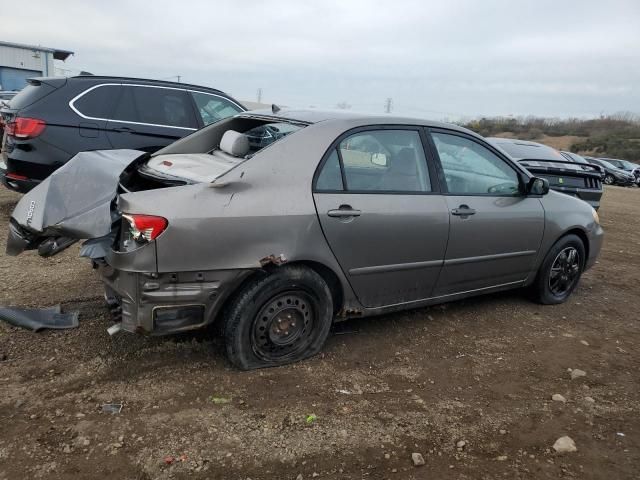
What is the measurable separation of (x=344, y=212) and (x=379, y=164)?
547 mm

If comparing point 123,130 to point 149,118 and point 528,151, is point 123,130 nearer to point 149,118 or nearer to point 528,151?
point 149,118

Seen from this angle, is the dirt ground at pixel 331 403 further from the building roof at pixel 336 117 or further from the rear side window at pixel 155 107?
the rear side window at pixel 155 107

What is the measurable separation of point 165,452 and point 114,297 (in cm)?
110

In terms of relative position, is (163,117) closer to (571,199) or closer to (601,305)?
(571,199)

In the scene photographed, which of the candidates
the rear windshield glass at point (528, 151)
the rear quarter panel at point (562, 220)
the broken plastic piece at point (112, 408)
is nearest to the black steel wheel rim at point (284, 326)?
the broken plastic piece at point (112, 408)

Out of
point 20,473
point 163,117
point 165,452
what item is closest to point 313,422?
point 165,452

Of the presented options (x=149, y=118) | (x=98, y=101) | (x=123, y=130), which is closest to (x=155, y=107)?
(x=149, y=118)

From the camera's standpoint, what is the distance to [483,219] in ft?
13.4

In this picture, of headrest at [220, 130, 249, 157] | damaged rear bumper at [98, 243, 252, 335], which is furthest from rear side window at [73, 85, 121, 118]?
damaged rear bumper at [98, 243, 252, 335]

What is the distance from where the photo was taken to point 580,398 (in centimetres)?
335

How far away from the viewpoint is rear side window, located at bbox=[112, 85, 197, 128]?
6398mm


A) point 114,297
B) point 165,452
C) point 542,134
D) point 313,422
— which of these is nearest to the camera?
point 165,452

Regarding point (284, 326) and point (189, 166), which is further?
point (189, 166)

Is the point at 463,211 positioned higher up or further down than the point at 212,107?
further down
